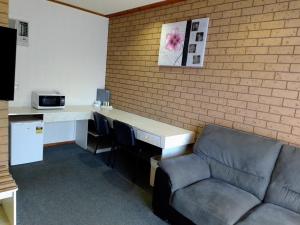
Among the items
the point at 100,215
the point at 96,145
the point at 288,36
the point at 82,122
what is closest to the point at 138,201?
the point at 100,215

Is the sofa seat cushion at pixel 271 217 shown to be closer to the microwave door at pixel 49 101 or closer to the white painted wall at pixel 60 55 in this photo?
the microwave door at pixel 49 101

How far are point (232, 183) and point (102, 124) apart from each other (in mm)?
2036

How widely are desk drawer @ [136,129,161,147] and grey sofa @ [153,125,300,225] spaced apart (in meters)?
0.44

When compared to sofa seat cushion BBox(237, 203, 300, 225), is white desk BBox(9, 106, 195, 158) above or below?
above

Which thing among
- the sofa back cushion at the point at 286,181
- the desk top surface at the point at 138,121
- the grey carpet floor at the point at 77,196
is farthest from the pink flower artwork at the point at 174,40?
the grey carpet floor at the point at 77,196

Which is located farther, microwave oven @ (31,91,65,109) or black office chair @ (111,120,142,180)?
microwave oven @ (31,91,65,109)

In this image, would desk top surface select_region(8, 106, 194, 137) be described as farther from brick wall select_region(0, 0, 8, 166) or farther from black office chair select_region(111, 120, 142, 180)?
brick wall select_region(0, 0, 8, 166)

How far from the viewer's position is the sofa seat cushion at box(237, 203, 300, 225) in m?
1.74

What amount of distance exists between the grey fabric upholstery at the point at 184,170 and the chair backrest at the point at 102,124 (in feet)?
4.56

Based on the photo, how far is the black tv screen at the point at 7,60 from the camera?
5.96ft

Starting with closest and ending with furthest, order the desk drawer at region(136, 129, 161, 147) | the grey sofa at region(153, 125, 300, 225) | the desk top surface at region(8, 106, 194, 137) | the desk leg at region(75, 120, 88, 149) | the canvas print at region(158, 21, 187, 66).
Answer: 1. the grey sofa at region(153, 125, 300, 225)
2. the desk drawer at region(136, 129, 161, 147)
3. the desk top surface at region(8, 106, 194, 137)
4. the canvas print at region(158, 21, 187, 66)
5. the desk leg at region(75, 120, 88, 149)

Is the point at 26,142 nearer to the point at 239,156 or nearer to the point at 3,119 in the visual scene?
the point at 3,119

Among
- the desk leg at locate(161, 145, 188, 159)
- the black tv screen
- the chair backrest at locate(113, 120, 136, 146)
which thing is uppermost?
the black tv screen

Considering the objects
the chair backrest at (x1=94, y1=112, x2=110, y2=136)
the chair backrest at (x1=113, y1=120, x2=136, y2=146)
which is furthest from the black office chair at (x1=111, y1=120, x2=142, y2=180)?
the chair backrest at (x1=94, y1=112, x2=110, y2=136)
